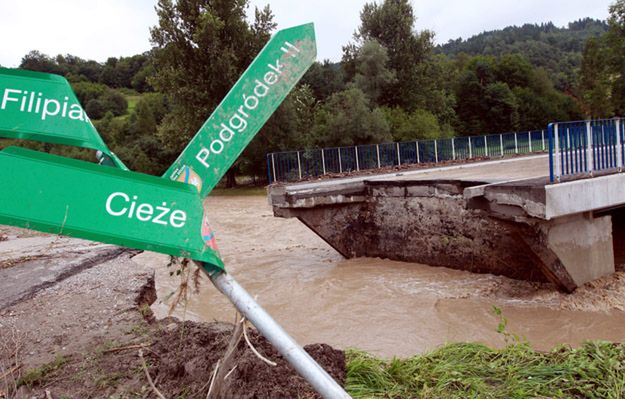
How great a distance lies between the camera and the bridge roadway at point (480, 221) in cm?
629

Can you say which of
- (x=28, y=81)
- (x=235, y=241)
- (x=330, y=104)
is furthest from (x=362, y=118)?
(x=28, y=81)

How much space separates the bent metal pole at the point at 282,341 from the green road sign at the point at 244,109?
38cm

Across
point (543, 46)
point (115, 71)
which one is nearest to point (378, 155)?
point (115, 71)

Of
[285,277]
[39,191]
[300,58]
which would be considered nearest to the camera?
[39,191]

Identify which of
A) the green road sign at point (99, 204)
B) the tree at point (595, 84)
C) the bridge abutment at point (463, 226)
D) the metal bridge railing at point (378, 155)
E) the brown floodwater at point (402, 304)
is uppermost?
Result: the tree at point (595, 84)

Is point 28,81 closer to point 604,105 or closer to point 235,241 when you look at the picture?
point 235,241

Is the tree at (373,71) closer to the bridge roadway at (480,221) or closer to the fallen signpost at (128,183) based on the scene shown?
the bridge roadway at (480,221)

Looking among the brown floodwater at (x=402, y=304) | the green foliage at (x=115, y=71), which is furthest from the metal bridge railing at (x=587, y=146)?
the green foliage at (x=115, y=71)

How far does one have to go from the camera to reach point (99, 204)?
1.55 meters

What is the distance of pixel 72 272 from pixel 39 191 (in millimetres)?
4800

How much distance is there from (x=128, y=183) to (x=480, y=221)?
7.31 m

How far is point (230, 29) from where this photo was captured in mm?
25922

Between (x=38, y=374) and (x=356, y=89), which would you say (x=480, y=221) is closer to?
(x=38, y=374)

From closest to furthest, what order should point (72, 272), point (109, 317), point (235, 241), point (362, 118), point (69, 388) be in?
1. point (69, 388)
2. point (109, 317)
3. point (72, 272)
4. point (235, 241)
5. point (362, 118)
